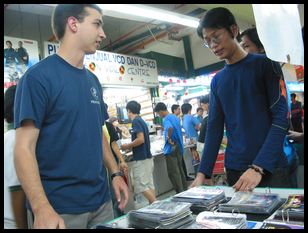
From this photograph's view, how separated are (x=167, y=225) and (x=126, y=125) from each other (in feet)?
18.7

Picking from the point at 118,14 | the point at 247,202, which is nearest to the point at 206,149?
the point at 247,202

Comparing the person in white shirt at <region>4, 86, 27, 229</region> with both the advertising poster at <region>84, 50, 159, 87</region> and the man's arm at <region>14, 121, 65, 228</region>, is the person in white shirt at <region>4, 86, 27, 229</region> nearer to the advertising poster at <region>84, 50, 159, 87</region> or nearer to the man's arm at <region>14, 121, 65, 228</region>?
the man's arm at <region>14, 121, 65, 228</region>

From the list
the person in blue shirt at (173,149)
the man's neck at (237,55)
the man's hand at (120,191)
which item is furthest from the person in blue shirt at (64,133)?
the person in blue shirt at (173,149)

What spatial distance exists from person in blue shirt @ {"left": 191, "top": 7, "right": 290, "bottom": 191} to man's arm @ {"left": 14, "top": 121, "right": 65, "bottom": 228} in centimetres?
86

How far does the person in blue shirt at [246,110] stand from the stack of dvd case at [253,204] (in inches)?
4.6

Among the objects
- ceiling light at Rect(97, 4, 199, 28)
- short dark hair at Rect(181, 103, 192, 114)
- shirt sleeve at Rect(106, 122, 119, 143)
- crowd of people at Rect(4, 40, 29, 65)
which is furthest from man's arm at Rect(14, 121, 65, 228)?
short dark hair at Rect(181, 103, 192, 114)

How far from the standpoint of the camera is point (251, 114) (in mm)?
1671

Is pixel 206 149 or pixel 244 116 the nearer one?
pixel 244 116

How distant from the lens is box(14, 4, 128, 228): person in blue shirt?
49.2 inches

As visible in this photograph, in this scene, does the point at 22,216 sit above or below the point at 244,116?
below

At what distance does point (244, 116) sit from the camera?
66.6 inches

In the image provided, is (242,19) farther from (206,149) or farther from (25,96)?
(25,96)

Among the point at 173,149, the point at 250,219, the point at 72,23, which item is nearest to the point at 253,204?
the point at 250,219

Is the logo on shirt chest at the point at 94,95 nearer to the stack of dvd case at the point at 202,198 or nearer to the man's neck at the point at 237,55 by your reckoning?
the stack of dvd case at the point at 202,198
